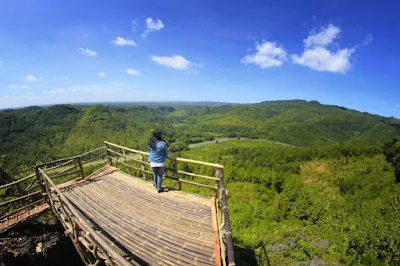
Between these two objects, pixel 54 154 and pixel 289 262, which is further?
pixel 54 154

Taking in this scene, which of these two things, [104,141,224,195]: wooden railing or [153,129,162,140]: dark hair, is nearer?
[104,141,224,195]: wooden railing

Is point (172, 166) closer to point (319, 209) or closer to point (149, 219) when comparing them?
point (149, 219)

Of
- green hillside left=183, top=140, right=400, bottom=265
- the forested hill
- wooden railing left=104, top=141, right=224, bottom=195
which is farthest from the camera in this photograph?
the forested hill

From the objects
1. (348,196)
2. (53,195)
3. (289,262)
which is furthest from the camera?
(348,196)

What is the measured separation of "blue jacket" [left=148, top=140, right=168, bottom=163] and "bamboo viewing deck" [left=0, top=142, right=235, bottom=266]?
2.63ft

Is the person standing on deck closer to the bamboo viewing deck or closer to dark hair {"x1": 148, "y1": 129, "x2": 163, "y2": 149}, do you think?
dark hair {"x1": 148, "y1": 129, "x2": 163, "y2": 149}

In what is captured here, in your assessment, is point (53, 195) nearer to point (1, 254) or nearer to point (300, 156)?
point (1, 254)

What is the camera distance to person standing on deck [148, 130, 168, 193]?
657cm

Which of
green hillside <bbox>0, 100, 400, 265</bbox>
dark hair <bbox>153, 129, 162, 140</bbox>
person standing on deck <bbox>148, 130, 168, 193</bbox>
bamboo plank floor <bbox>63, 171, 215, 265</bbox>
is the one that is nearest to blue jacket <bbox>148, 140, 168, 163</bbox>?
person standing on deck <bbox>148, 130, 168, 193</bbox>

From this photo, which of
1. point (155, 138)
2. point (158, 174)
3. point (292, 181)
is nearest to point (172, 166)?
point (158, 174)

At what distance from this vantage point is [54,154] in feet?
300

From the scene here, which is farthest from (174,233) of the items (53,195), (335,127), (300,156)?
(335,127)

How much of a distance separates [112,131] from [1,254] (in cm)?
12806

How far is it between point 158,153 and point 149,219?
1848 millimetres
